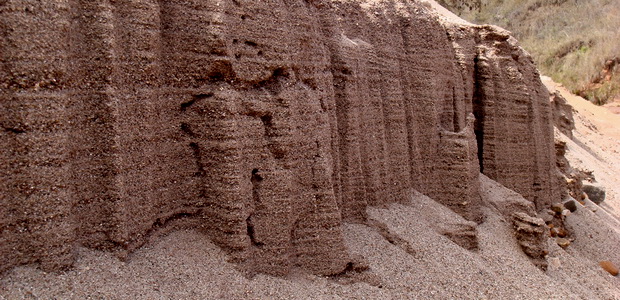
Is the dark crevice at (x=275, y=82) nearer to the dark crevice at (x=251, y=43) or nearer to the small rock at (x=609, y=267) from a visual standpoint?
the dark crevice at (x=251, y=43)

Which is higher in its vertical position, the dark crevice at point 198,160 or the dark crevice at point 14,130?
the dark crevice at point 14,130

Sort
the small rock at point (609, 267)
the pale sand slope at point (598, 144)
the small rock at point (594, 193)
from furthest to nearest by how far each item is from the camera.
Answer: the pale sand slope at point (598, 144) < the small rock at point (594, 193) < the small rock at point (609, 267)

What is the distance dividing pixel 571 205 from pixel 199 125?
811 centimetres

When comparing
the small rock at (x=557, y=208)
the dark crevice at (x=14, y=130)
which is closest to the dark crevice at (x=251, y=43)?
the dark crevice at (x=14, y=130)

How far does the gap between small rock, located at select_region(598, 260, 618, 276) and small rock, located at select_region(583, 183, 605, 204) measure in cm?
395

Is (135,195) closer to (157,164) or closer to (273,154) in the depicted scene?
(157,164)

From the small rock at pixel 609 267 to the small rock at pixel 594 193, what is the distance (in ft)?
12.9

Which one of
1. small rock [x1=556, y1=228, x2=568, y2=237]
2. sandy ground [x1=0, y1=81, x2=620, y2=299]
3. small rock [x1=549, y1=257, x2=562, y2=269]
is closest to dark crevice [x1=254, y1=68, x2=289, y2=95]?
sandy ground [x1=0, y1=81, x2=620, y2=299]

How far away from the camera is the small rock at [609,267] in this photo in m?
8.59

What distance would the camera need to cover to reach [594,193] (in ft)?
41.0

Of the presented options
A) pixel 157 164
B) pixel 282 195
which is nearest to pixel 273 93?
pixel 282 195

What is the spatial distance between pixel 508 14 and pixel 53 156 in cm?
3022

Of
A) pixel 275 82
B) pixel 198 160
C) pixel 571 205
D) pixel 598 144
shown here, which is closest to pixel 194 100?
pixel 198 160

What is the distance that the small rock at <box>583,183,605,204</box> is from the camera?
12461 mm
